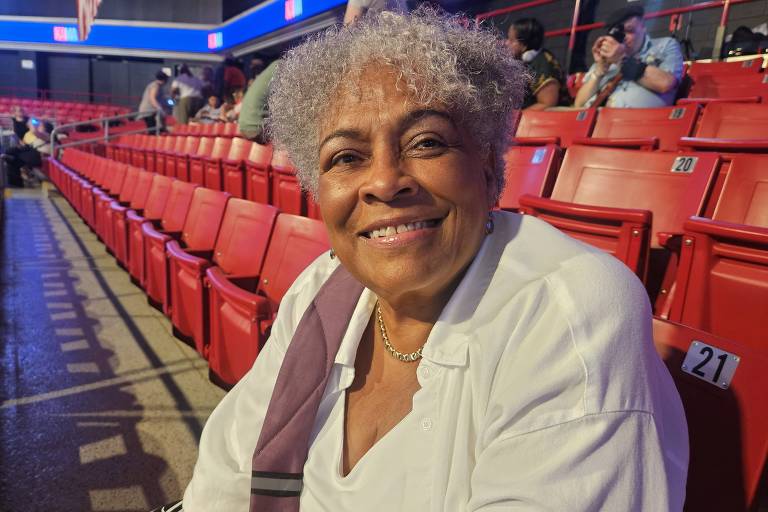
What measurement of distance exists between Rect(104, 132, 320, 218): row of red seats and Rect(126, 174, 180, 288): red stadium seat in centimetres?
52

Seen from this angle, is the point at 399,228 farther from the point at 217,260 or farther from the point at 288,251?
the point at 217,260

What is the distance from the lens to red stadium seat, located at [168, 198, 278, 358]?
2199mm

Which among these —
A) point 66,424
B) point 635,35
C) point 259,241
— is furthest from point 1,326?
point 635,35

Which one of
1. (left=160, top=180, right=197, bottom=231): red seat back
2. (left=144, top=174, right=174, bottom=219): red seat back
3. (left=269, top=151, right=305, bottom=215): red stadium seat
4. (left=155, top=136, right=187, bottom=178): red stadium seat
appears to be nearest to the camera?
(left=269, top=151, right=305, bottom=215): red stadium seat

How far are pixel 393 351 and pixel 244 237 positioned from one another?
1.60 metres

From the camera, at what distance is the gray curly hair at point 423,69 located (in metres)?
0.80

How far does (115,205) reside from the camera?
13.1ft

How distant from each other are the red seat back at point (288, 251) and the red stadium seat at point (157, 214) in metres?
1.40

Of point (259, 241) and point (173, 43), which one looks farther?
point (173, 43)

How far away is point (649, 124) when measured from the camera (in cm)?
310

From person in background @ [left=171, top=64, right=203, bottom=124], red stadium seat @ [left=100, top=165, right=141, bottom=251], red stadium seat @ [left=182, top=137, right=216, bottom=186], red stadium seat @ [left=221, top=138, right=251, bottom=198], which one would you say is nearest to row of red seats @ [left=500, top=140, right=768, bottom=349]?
red stadium seat @ [left=221, top=138, right=251, bottom=198]

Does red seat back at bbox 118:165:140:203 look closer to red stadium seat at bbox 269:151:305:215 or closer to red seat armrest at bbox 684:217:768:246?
red stadium seat at bbox 269:151:305:215

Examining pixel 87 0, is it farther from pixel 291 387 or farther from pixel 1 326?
pixel 291 387

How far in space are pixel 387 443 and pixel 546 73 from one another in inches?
144
